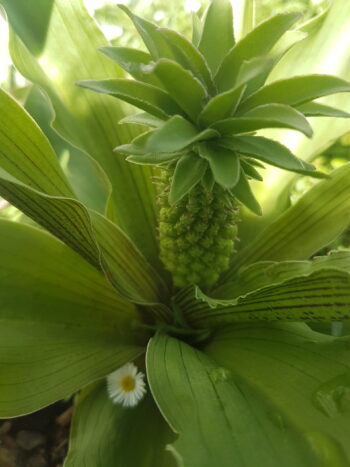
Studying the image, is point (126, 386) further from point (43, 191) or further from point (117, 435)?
point (43, 191)

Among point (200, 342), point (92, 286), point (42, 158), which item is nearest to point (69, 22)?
point (42, 158)

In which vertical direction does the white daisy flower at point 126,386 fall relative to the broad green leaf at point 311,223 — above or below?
below

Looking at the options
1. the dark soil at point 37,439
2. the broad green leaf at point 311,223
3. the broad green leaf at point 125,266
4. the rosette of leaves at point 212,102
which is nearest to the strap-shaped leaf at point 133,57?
the rosette of leaves at point 212,102

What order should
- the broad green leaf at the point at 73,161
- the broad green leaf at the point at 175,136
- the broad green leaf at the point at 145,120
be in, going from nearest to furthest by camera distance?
the broad green leaf at the point at 175,136 → the broad green leaf at the point at 145,120 → the broad green leaf at the point at 73,161

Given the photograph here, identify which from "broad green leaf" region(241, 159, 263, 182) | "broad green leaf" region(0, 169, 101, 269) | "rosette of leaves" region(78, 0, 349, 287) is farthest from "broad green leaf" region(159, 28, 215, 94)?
"broad green leaf" region(0, 169, 101, 269)

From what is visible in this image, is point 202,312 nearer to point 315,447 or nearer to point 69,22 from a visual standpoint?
point 315,447

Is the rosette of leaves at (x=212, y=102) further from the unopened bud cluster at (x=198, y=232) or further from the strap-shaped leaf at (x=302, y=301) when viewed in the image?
the strap-shaped leaf at (x=302, y=301)

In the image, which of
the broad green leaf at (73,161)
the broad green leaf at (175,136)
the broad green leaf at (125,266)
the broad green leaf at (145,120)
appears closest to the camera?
the broad green leaf at (175,136)

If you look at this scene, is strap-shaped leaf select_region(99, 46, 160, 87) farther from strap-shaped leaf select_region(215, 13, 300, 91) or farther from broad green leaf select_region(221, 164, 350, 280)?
broad green leaf select_region(221, 164, 350, 280)
